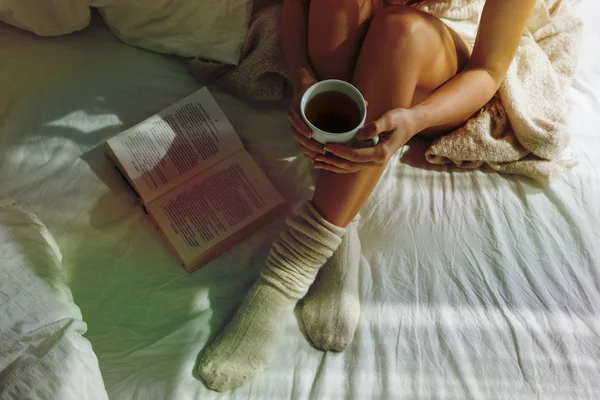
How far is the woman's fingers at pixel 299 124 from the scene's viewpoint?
1.78 feet

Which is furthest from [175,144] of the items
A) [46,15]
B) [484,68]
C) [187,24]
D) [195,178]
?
[484,68]

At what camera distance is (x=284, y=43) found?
2.55 ft

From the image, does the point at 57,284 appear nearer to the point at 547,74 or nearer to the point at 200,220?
the point at 200,220

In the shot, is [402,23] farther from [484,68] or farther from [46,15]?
[46,15]

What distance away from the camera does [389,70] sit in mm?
650

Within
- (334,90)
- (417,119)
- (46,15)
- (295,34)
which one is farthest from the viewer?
(46,15)

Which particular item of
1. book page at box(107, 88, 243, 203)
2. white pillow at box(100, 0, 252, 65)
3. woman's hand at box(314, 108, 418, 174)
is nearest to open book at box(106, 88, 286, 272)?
book page at box(107, 88, 243, 203)

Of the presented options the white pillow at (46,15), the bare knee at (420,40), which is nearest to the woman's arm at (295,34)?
the bare knee at (420,40)

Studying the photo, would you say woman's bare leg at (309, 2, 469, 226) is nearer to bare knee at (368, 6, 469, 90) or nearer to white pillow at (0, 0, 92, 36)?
bare knee at (368, 6, 469, 90)

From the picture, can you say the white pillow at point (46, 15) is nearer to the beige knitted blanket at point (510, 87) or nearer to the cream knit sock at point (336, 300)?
the beige knitted blanket at point (510, 87)

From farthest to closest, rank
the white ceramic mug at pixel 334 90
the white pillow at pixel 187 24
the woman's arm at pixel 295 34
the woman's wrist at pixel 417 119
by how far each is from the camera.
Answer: the white pillow at pixel 187 24
the woman's arm at pixel 295 34
the woman's wrist at pixel 417 119
the white ceramic mug at pixel 334 90

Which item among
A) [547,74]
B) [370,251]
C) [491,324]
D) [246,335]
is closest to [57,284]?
[246,335]

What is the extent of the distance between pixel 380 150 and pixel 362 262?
23 centimetres

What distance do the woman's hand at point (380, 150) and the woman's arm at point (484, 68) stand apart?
0.08 feet
